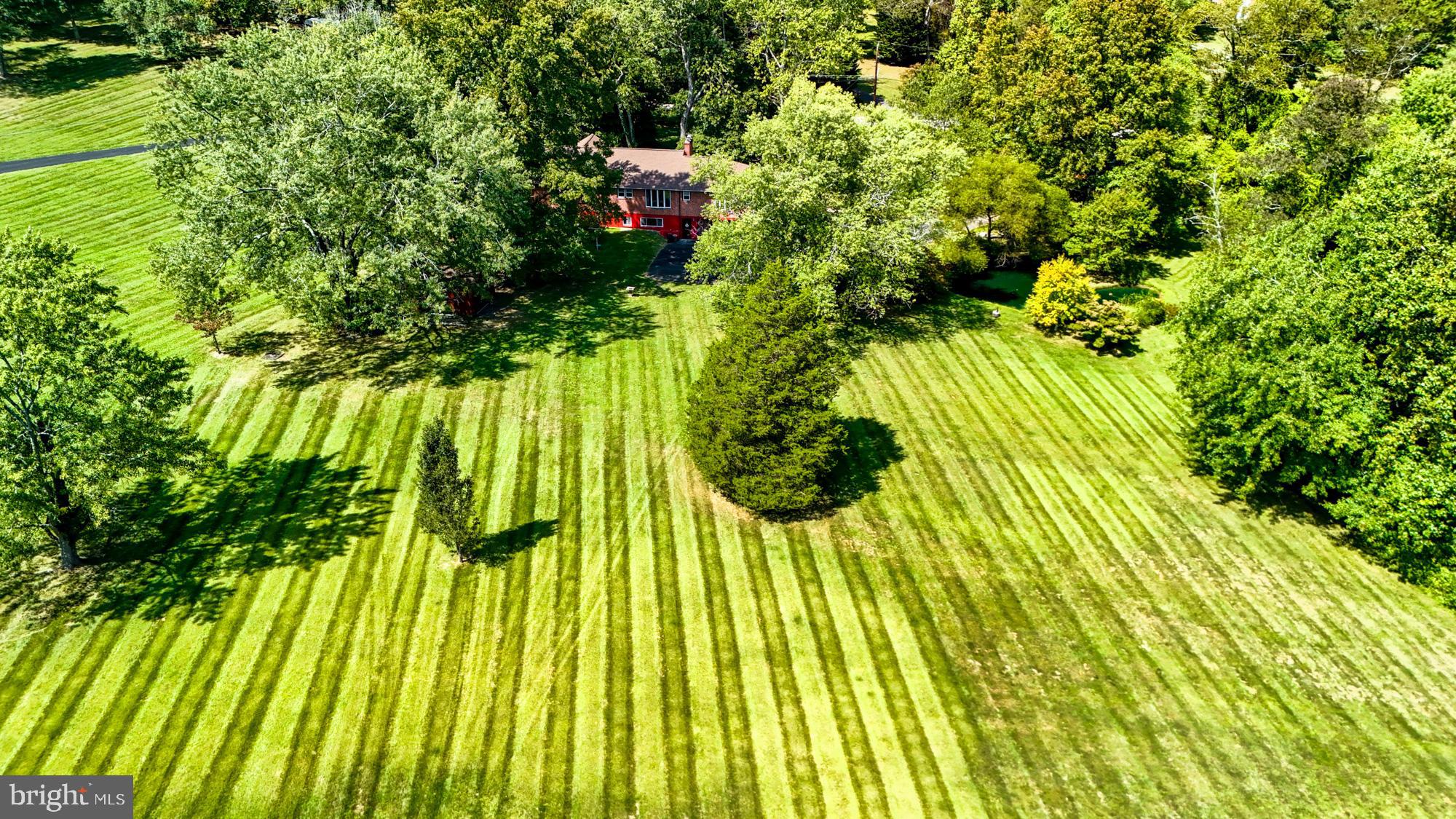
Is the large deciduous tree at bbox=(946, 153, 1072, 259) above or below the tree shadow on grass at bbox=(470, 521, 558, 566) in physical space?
above

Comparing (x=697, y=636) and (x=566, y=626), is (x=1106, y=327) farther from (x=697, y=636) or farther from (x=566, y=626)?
(x=566, y=626)

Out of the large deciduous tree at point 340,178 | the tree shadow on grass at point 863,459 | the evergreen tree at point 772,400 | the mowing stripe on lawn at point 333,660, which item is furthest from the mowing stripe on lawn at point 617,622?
the large deciduous tree at point 340,178

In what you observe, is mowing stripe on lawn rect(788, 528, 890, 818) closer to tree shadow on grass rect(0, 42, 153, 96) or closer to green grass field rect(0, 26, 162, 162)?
green grass field rect(0, 26, 162, 162)

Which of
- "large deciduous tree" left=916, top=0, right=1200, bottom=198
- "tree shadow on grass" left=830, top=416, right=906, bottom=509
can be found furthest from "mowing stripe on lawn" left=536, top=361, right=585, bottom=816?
"large deciduous tree" left=916, top=0, right=1200, bottom=198

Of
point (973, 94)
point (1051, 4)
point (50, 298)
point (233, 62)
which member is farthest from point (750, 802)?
point (1051, 4)

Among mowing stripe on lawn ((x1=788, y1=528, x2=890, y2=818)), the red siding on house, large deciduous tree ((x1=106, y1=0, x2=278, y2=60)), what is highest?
large deciduous tree ((x1=106, y1=0, x2=278, y2=60))

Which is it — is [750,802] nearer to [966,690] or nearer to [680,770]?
[680,770]
